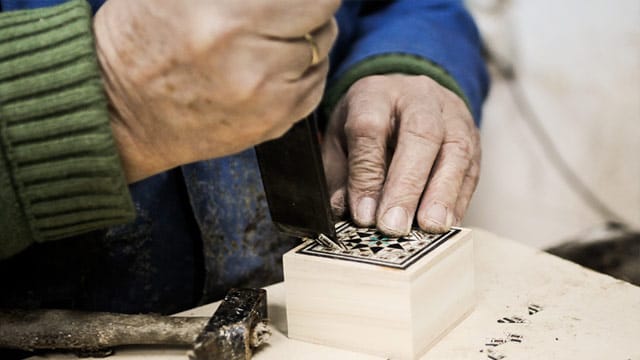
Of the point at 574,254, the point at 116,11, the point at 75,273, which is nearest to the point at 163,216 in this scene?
the point at 75,273

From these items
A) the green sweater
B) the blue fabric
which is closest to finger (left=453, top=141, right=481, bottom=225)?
the blue fabric

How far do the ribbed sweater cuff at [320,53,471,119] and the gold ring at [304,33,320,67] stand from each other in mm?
479

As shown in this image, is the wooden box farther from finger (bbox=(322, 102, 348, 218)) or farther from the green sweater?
the green sweater

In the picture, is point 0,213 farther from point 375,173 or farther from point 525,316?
point 525,316

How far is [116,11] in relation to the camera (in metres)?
0.77

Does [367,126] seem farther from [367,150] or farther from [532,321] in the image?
[532,321]

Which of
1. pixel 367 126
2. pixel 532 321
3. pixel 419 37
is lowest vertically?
pixel 532 321

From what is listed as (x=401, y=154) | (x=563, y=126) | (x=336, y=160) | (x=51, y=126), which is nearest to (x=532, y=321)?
(x=401, y=154)

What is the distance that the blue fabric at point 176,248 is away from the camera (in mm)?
1082

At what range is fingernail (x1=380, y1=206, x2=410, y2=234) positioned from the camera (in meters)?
0.94

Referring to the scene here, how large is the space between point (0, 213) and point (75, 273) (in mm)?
347

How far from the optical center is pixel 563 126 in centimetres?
177

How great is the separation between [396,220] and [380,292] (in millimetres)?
137

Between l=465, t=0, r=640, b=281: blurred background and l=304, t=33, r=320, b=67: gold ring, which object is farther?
l=465, t=0, r=640, b=281: blurred background
